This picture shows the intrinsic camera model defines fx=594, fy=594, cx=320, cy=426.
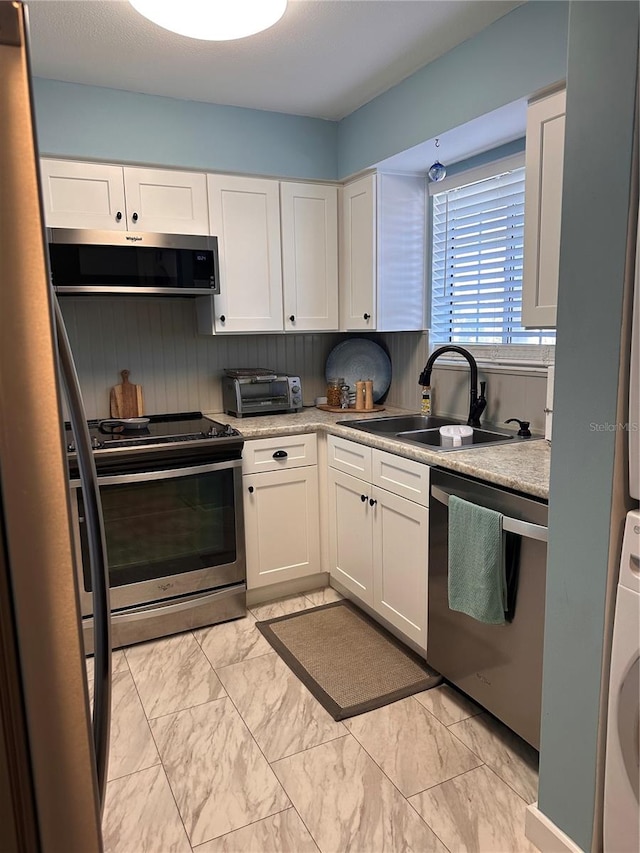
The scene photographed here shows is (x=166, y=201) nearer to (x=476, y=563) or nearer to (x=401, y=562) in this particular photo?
(x=401, y=562)

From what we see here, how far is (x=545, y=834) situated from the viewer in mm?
1586

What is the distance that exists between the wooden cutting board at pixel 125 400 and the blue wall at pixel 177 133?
1.10m

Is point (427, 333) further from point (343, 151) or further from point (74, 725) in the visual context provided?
point (74, 725)

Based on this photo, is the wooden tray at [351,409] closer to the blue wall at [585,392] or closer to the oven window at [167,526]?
the oven window at [167,526]

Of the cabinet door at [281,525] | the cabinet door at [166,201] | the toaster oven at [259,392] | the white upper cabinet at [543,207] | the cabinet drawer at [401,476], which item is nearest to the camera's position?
the white upper cabinet at [543,207]

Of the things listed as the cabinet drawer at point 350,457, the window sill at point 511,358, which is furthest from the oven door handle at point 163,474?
A: the window sill at point 511,358

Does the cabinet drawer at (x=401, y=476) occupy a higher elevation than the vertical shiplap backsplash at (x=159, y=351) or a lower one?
lower

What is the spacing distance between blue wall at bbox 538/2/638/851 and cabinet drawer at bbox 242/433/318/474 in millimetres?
1637

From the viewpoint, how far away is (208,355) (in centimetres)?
340

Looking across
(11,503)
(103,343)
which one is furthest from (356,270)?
(11,503)

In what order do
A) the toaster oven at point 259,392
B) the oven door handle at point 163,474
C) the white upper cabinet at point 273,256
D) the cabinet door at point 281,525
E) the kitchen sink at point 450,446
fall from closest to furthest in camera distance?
the kitchen sink at point 450,446, the oven door handle at point 163,474, the cabinet door at point 281,525, the white upper cabinet at point 273,256, the toaster oven at point 259,392

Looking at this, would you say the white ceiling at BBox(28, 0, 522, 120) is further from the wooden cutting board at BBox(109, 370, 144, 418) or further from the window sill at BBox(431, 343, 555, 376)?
the wooden cutting board at BBox(109, 370, 144, 418)

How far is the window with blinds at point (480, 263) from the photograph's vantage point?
2.74 meters

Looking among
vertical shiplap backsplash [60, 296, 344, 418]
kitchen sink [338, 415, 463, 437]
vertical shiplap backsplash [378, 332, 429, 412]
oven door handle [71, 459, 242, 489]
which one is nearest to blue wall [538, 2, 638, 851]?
kitchen sink [338, 415, 463, 437]
